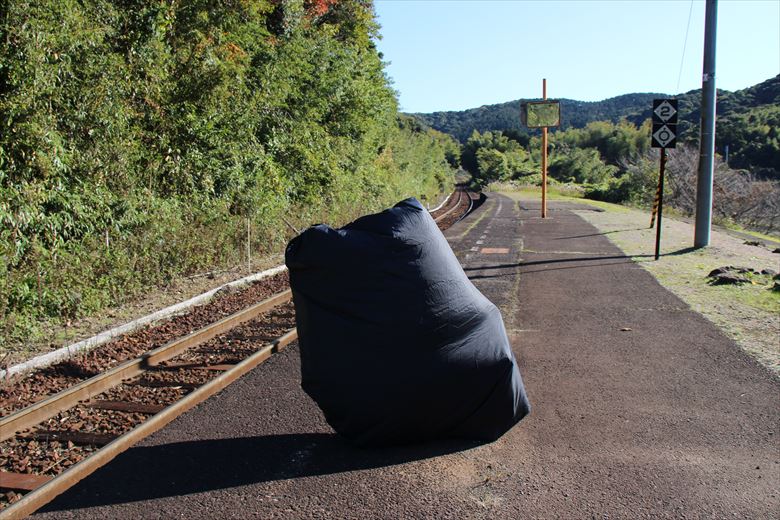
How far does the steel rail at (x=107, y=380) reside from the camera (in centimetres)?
515

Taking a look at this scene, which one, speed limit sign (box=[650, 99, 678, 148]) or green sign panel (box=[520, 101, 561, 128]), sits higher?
green sign panel (box=[520, 101, 561, 128])

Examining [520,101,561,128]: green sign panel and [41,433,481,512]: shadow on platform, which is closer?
[41,433,481,512]: shadow on platform

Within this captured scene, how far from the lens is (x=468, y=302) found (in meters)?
4.57

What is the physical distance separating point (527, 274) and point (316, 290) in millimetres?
8609

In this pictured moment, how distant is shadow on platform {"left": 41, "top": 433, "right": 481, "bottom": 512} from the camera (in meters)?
3.97

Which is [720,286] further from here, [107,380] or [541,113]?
[541,113]

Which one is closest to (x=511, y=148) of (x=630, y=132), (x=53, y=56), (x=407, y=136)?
(x=630, y=132)

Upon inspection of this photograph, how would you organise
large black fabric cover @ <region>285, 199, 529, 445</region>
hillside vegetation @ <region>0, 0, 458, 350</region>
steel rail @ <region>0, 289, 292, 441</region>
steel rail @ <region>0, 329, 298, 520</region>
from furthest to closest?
hillside vegetation @ <region>0, 0, 458, 350</region>
steel rail @ <region>0, 289, 292, 441</region>
large black fabric cover @ <region>285, 199, 529, 445</region>
steel rail @ <region>0, 329, 298, 520</region>

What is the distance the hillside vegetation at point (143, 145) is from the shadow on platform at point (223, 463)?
3.91 metres

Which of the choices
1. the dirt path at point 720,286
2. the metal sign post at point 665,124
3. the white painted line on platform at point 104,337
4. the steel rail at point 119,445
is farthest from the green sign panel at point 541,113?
the steel rail at point 119,445

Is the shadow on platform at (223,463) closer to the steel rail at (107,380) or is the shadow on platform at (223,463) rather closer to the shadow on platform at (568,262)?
the steel rail at (107,380)

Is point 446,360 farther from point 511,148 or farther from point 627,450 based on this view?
point 511,148

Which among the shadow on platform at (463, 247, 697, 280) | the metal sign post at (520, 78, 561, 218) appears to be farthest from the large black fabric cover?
the metal sign post at (520, 78, 561, 218)

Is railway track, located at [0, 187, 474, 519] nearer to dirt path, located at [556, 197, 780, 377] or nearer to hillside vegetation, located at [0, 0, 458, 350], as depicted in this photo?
hillside vegetation, located at [0, 0, 458, 350]
